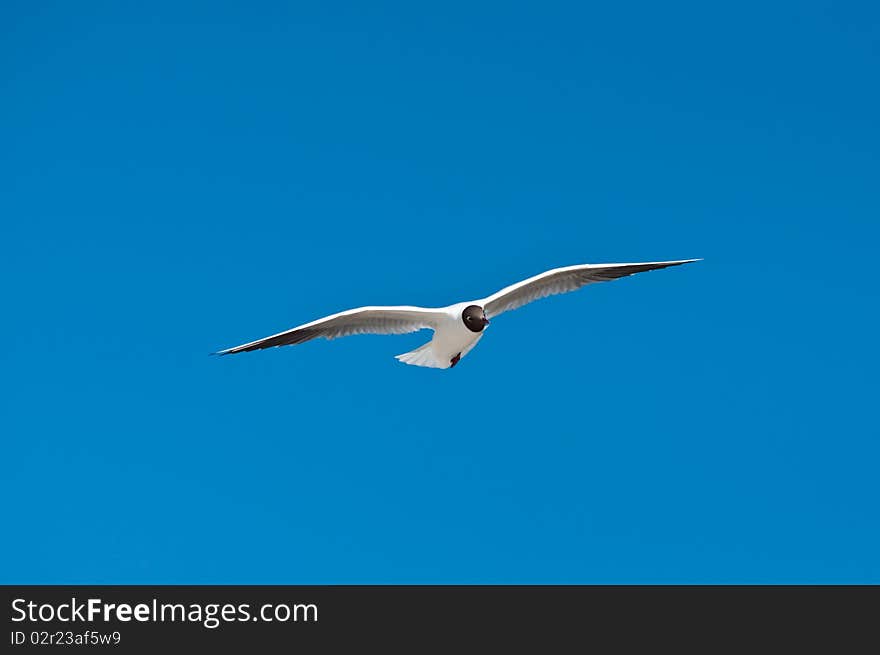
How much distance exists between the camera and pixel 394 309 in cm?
1609

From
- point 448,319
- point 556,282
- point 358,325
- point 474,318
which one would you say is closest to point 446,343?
point 448,319

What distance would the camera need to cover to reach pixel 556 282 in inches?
665

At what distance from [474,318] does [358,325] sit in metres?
2.01

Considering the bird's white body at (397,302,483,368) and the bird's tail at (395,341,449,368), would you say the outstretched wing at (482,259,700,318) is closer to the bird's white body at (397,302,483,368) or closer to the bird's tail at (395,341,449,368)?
the bird's white body at (397,302,483,368)

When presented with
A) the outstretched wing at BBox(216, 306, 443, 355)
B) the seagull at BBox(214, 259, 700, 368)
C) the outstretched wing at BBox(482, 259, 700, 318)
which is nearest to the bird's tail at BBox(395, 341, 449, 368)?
the seagull at BBox(214, 259, 700, 368)

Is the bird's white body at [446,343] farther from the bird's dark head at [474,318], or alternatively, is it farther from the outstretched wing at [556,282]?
the outstretched wing at [556,282]

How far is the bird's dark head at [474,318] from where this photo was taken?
15773 mm

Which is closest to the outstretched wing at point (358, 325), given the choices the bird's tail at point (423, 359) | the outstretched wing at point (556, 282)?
the bird's tail at point (423, 359)

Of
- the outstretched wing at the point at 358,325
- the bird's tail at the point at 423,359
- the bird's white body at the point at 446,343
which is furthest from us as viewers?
the bird's tail at the point at 423,359

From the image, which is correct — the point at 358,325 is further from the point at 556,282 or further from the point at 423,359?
the point at 556,282

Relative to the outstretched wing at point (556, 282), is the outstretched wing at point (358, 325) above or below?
below
